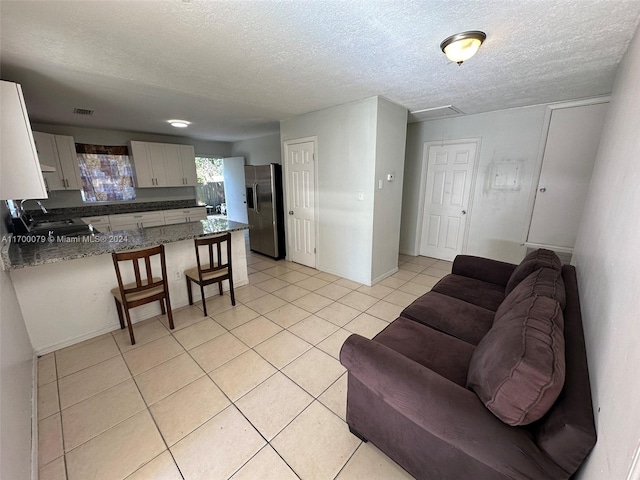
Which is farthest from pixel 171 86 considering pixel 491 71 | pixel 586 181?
pixel 586 181

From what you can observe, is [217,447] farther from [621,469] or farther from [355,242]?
[355,242]

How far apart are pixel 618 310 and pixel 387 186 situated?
9.05 feet

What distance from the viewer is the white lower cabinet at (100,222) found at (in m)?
4.45

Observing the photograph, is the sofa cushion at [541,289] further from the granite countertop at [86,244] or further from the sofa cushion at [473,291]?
the granite countertop at [86,244]

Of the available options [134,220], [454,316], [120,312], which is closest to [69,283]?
[120,312]

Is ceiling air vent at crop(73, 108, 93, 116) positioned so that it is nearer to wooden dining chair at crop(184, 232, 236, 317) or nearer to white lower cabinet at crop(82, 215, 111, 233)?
white lower cabinet at crop(82, 215, 111, 233)

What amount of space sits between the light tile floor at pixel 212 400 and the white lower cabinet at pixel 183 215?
311 centimetres

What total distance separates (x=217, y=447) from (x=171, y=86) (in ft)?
10.3

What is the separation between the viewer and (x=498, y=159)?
3.70m

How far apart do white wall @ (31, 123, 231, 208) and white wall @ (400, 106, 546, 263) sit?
5.10m

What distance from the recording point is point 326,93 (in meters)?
2.85

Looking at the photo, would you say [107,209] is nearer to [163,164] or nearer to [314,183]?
[163,164]

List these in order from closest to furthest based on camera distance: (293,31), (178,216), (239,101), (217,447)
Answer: (217,447)
(293,31)
(239,101)
(178,216)

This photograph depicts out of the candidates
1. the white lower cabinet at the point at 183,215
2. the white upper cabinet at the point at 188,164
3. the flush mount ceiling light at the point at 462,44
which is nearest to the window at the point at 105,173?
the white lower cabinet at the point at 183,215
